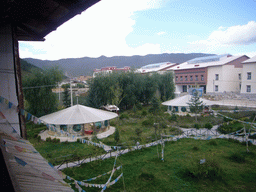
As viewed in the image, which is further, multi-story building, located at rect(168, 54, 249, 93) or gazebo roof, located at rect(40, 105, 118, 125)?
multi-story building, located at rect(168, 54, 249, 93)

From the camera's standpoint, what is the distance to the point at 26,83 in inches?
739

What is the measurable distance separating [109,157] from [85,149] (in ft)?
7.34

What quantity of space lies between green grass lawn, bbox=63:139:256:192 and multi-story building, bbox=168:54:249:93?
82.8ft

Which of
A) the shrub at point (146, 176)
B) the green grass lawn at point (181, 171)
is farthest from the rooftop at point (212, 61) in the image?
the shrub at point (146, 176)

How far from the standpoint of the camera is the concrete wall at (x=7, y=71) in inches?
173

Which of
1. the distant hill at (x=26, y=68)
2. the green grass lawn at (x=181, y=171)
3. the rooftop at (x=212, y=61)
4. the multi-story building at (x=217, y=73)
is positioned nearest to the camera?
the green grass lawn at (x=181, y=171)

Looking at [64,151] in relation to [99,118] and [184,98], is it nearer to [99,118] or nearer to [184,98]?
[99,118]

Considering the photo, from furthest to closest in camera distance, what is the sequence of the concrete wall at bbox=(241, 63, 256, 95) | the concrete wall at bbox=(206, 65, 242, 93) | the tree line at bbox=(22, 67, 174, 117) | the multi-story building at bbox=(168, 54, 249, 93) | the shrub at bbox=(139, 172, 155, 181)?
the multi-story building at bbox=(168, 54, 249, 93) < the concrete wall at bbox=(206, 65, 242, 93) < the concrete wall at bbox=(241, 63, 256, 95) < the tree line at bbox=(22, 67, 174, 117) < the shrub at bbox=(139, 172, 155, 181)

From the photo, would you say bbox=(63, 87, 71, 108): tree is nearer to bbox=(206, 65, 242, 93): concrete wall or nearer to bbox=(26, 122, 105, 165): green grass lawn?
bbox=(26, 122, 105, 165): green grass lawn

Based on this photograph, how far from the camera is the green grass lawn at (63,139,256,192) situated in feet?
22.5

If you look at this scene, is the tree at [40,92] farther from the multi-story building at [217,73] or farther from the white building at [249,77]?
the white building at [249,77]

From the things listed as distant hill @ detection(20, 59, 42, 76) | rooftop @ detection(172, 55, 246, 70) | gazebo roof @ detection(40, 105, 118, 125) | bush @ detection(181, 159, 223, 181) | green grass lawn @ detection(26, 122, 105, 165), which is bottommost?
green grass lawn @ detection(26, 122, 105, 165)

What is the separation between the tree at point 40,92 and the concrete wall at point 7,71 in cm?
1535

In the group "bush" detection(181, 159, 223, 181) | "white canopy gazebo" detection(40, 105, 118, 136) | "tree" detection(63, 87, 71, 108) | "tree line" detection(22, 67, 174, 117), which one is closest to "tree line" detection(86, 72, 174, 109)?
"tree line" detection(22, 67, 174, 117)
